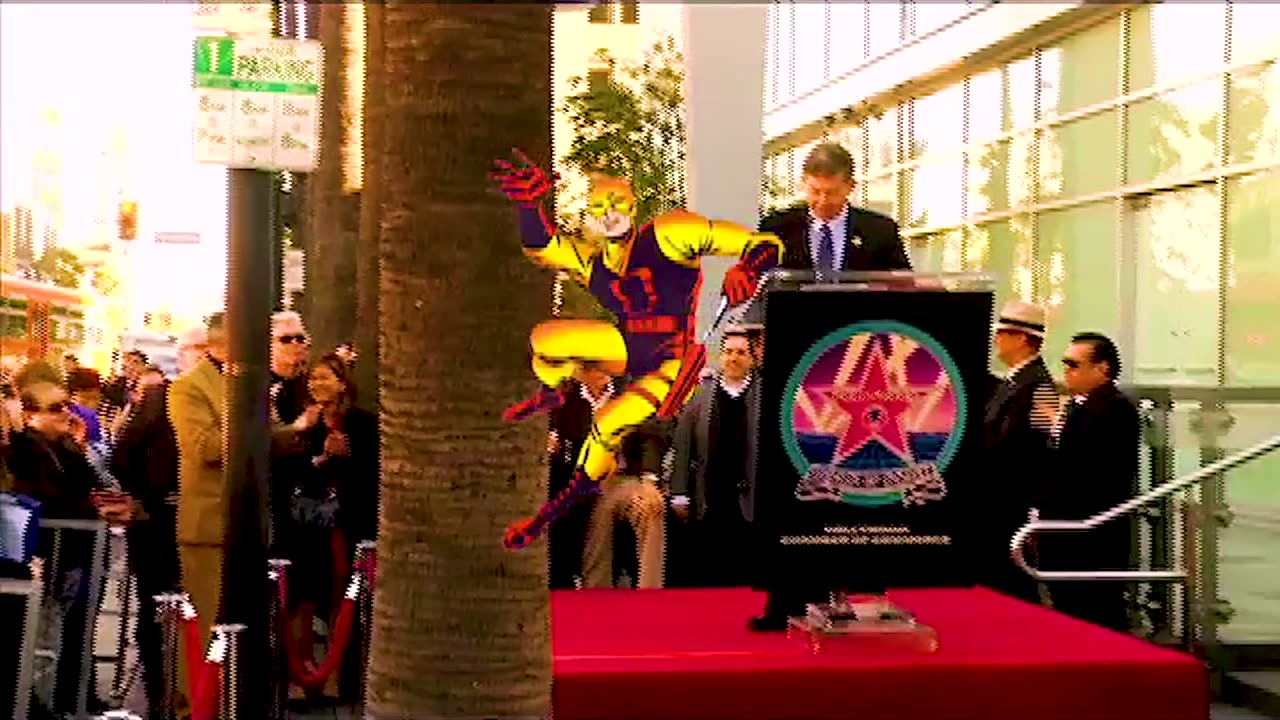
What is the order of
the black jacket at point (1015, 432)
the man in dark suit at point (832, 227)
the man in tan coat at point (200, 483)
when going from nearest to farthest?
the man in dark suit at point (832, 227)
the man in tan coat at point (200, 483)
the black jacket at point (1015, 432)

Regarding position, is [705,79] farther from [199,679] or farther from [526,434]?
[526,434]

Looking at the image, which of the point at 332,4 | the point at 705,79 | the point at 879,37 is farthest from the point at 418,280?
the point at 879,37

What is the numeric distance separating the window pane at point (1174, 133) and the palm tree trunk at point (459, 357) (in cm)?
1070

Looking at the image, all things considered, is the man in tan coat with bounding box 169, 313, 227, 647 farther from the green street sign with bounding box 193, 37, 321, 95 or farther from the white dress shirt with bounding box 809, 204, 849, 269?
the white dress shirt with bounding box 809, 204, 849, 269

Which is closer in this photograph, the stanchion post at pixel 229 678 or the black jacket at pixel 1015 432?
the stanchion post at pixel 229 678

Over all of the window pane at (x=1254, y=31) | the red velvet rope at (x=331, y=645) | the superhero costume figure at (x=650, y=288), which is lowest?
the red velvet rope at (x=331, y=645)

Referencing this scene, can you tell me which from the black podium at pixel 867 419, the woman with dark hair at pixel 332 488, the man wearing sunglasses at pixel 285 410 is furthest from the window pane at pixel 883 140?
the black podium at pixel 867 419

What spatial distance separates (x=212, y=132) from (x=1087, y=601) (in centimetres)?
474

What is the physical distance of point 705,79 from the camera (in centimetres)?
1130

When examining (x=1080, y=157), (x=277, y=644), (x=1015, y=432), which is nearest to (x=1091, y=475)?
(x=1015, y=432)

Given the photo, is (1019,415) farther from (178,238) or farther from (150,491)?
(178,238)

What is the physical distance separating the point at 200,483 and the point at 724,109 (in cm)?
520

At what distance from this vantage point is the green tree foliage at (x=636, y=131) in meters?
16.4

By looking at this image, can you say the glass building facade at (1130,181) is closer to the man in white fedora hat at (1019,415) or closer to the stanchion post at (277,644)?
the man in white fedora hat at (1019,415)
